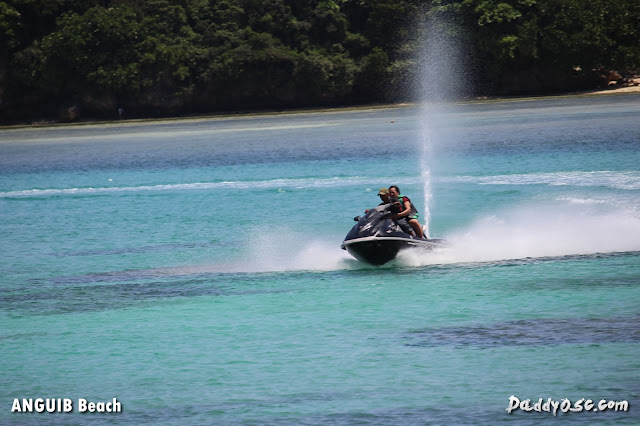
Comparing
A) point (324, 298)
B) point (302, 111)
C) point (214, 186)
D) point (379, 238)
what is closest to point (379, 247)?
point (379, 238)

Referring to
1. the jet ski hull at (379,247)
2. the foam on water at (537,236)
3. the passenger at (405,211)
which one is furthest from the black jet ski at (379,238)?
the foam on water at (537,236)

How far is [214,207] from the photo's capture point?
A: 94.2 ft

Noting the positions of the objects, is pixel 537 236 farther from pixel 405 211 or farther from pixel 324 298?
pixel 324 298

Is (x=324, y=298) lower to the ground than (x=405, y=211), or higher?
lower

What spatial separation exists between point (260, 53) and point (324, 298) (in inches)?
2173

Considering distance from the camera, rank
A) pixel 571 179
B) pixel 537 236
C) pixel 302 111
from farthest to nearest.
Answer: pixel 302 111 < pixel 571 179 < pixel 537 236

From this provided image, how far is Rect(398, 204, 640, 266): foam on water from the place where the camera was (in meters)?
17.5

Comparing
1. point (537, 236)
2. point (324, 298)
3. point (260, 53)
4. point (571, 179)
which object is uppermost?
point (260, 53)

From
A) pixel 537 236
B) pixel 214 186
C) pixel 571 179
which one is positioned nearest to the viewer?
pixel 537 236

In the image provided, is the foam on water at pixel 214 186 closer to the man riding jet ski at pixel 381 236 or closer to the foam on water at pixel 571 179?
the foam on water at pixel 571 179

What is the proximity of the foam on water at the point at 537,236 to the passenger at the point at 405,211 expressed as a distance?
1.54 feet

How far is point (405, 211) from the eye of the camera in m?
16.2

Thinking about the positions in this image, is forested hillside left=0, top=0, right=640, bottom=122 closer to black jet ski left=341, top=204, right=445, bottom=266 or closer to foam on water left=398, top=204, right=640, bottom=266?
foam on water left=398, top=204, right=640, bottom=266

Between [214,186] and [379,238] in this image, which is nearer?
[379,238]
